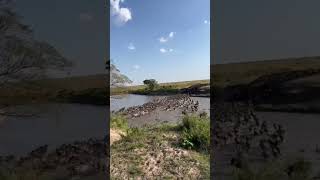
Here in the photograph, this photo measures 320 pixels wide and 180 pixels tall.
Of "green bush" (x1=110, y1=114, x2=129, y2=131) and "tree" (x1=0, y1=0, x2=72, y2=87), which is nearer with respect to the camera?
"tree" (x1=0, y1=0, x2=72, y2=87)

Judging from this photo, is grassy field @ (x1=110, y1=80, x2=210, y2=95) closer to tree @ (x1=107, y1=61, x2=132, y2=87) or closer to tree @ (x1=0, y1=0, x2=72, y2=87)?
tree @ (x1=107, y1=61, x2=132, y2=87)

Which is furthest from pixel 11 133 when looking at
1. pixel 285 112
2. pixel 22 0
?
pixel 285 112

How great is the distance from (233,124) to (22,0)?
211cm

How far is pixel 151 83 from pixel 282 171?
2511mm

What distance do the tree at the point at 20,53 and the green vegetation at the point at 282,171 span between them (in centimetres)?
180

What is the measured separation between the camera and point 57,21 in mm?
3502

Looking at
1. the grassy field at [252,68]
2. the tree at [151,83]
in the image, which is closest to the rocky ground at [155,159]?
the tree at [151,83]

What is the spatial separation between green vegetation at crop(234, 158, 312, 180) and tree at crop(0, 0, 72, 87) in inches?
70.8

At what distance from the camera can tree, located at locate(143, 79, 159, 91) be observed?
16.6 feet

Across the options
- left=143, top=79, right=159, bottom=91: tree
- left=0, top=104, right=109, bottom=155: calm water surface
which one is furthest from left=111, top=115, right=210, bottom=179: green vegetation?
left=0, top=104, right=109, bottom=155: calm water surface

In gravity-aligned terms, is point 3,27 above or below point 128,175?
above

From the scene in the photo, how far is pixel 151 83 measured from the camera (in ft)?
17.1

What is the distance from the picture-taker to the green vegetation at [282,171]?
9.82 feet

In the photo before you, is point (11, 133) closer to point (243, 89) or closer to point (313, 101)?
point (243, 89)
